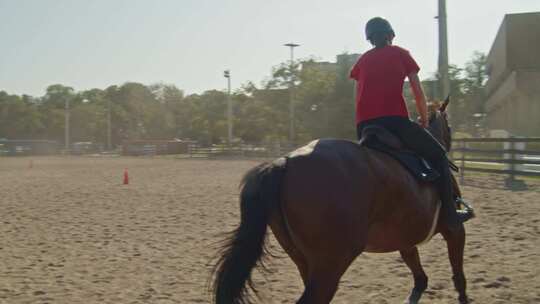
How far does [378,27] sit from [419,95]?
71 cm

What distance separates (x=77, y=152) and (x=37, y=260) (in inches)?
2354

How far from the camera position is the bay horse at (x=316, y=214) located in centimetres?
338

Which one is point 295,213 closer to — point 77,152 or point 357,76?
point 357,76

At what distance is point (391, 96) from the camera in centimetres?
429

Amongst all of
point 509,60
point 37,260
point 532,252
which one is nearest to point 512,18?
point 509,60

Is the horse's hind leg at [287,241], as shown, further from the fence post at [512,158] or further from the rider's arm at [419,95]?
the fence post at [512,158]

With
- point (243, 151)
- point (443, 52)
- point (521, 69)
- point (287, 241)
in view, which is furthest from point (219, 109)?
point (287, 241)

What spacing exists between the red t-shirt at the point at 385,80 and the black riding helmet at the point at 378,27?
0.20 meters

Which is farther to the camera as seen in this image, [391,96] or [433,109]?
[433,109]

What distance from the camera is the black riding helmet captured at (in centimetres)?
448

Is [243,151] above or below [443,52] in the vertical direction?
below

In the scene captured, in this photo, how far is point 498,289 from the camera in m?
5.28

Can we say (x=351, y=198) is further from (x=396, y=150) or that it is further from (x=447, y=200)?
(x=447, y=200)

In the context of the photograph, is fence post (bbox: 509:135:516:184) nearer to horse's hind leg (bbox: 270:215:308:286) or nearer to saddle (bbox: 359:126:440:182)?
saddle (bbox: 359:126:440:182)
